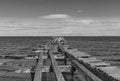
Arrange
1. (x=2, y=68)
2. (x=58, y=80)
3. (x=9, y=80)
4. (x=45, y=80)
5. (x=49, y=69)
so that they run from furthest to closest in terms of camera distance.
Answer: (x=2, y=68) < (x=9, y=80) < (x=45, y=80) < (x=49, y=69) < (x=58, y=80)

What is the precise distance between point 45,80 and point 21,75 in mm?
3461

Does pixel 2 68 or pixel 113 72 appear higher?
pixel 113 72

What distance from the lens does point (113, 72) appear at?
4.11 meters

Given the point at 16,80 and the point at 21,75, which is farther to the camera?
the point at 21,75

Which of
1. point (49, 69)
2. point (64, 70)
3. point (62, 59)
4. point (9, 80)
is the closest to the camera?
point (49, 69)

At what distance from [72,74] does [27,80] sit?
9.52 ft

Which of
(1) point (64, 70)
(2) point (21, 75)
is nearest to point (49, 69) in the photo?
(1) point (64, 70)

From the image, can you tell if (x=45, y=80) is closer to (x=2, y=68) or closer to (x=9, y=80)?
(x=9, y=80)

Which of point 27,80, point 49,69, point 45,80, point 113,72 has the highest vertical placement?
point 113,72

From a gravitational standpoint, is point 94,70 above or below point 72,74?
above

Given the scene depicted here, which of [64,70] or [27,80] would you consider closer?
[64,70]

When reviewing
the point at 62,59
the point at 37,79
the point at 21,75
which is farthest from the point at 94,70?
the point at 21,75

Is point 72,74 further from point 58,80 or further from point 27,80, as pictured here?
point 58,80

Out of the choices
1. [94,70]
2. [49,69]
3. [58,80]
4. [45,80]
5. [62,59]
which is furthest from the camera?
[62,59]
